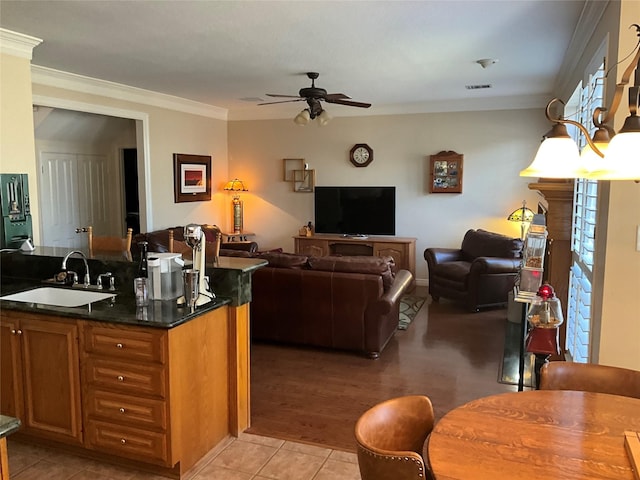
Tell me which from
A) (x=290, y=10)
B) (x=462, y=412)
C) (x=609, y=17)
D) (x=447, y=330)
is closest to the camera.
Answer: (x=462, y=412)

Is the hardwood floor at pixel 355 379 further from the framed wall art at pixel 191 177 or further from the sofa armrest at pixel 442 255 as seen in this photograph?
the framed wall art at pixel 191 177

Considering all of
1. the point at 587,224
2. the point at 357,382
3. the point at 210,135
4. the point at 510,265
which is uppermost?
the point at 210,135

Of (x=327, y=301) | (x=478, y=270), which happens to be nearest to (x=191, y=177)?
(x=327, y=301)

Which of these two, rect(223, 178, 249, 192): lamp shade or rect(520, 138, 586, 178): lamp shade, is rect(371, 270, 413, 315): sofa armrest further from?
rect(223, 178, 249, 192): lamp shade

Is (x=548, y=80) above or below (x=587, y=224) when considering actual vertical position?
above

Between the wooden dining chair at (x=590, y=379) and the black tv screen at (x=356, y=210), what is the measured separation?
5663mm

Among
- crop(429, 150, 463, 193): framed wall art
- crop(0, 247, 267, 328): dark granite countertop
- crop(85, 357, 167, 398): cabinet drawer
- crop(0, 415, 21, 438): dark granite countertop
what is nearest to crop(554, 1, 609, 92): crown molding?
crop(429, 150, 463, 193): framed wall art

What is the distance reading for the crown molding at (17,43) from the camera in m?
3.88

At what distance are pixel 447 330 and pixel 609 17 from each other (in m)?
3.45

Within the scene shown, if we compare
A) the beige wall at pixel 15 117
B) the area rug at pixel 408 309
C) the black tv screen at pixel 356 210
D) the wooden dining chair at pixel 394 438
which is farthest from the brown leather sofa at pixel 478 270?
the beige wall at pixel 15 117

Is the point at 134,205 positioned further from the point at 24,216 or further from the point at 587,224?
the point at 587,224

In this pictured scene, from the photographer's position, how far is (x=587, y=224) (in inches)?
137

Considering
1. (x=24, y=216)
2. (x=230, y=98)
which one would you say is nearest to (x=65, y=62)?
(x=24, y=216)

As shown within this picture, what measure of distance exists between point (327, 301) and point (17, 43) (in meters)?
3.27
